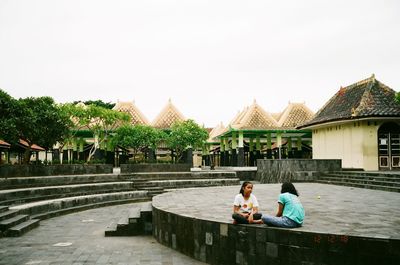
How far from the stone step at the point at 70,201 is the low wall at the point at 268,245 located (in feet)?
19.4

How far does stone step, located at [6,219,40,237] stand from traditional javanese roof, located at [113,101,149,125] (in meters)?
22.9

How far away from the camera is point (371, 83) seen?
23250 millimetres

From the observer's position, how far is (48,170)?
54.5 ft

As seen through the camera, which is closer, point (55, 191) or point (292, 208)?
point (292, 208)

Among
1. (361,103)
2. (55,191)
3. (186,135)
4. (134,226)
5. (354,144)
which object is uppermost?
(361,103)

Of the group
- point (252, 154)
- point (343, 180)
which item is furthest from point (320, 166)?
point (252, 154)

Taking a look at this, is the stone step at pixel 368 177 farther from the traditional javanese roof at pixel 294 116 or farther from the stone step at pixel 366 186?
the traditional javanese roof at pixel 294 116

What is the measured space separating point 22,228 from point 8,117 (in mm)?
9673

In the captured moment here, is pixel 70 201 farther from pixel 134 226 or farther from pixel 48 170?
pixel 134 226

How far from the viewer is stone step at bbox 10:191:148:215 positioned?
11.3m

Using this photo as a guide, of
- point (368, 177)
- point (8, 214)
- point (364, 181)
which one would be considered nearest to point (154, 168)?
point (364, 181)

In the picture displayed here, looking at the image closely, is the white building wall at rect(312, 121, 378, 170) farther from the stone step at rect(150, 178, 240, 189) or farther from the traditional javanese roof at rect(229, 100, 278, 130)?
the traditional javanese roof at rect(229, 100, 278, 130)

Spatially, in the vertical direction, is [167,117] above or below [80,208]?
above

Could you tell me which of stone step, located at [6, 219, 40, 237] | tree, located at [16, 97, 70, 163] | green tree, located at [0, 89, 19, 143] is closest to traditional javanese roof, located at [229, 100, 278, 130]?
tree, located at [16, 97, 70, 163]
